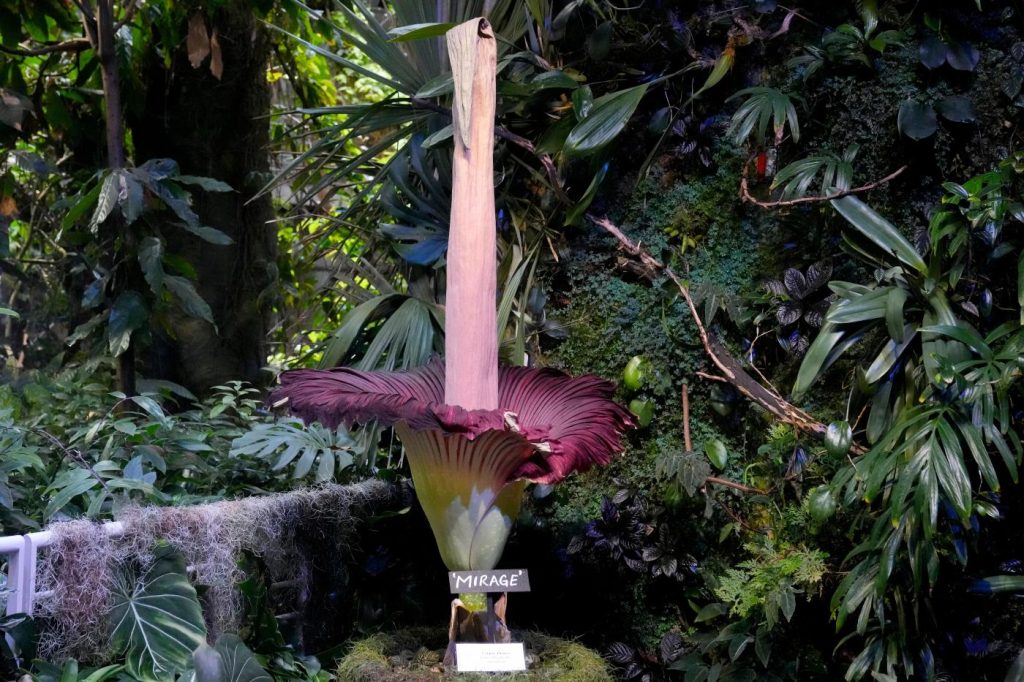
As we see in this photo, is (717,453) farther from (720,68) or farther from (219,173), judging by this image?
(219,173)

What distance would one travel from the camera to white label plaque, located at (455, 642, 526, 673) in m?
1.62

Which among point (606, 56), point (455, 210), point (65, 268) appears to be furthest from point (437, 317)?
point (65, 268)

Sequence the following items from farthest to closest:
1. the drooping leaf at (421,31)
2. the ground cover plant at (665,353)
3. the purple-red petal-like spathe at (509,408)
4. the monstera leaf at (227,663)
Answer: the drooping leaf at (421,31), the ground cover plant at (665,353), the purple-red petal-like spathe at (509,408), the monstera leaf at (227,663)

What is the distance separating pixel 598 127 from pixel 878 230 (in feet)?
2.21

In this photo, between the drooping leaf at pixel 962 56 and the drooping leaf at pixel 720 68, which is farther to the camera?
the drooping leaf at pixel 720 68

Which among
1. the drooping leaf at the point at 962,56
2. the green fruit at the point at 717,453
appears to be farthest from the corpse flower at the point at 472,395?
the drooping leaf at the point at 962,56

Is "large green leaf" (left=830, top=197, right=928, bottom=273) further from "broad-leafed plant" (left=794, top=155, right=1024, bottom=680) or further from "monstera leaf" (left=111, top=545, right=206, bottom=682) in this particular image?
"monstera leaf" (left=111, top=545, right=206, bottom=682)

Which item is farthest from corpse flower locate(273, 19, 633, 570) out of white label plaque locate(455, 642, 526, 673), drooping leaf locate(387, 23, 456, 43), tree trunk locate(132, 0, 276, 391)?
tree trunk locate(132, 0, 276, 391)

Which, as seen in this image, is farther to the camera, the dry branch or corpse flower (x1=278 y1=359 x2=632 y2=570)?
the dry branch

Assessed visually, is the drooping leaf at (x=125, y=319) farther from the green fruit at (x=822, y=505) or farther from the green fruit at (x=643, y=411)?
the green fruit at (x=822, y=505)

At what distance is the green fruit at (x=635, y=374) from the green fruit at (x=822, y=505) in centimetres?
51

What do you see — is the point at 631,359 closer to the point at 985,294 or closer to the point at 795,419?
the point at 795,419

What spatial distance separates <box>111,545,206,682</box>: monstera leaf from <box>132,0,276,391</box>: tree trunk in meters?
1.63

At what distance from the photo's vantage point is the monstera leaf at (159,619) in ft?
5.06
